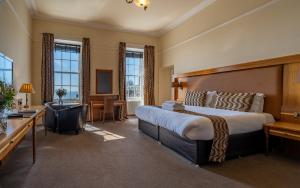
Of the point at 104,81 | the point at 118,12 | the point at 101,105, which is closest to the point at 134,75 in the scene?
the point at 104,81

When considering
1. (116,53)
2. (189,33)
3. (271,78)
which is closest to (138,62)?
(116,53)

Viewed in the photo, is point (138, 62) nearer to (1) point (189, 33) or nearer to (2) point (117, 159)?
(1) point (189, 33)

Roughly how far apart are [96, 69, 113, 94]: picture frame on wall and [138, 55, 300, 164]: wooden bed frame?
2712 millimetres

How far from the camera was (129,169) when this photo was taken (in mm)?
2744

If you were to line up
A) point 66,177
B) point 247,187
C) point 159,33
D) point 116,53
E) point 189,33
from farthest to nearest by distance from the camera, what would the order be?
point 159,33 → point 116,53 → point 189,33 → point 66,177 → point 247,187

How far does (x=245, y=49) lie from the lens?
14.3ft

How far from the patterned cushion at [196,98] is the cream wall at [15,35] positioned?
4.19m

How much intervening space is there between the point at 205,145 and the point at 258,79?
6.65 ft

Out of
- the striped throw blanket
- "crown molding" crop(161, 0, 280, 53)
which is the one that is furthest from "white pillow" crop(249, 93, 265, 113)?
"crown molding" crop(161, 0, 280, 53)

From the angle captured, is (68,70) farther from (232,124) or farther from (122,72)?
(232,124)

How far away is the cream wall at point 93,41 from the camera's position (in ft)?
20.5

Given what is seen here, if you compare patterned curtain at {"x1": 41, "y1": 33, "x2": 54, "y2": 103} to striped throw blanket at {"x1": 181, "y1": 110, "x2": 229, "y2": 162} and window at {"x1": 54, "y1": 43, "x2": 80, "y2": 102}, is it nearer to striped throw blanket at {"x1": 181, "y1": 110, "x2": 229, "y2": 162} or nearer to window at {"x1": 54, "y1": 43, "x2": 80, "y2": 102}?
window at {"x1": 54, "y1": 43, "x2": 80, "y2": 102}

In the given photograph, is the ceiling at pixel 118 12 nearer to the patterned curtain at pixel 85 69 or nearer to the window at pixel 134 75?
the patterned curtain at pixel 85 69

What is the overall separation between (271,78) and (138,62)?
530 centimetres
